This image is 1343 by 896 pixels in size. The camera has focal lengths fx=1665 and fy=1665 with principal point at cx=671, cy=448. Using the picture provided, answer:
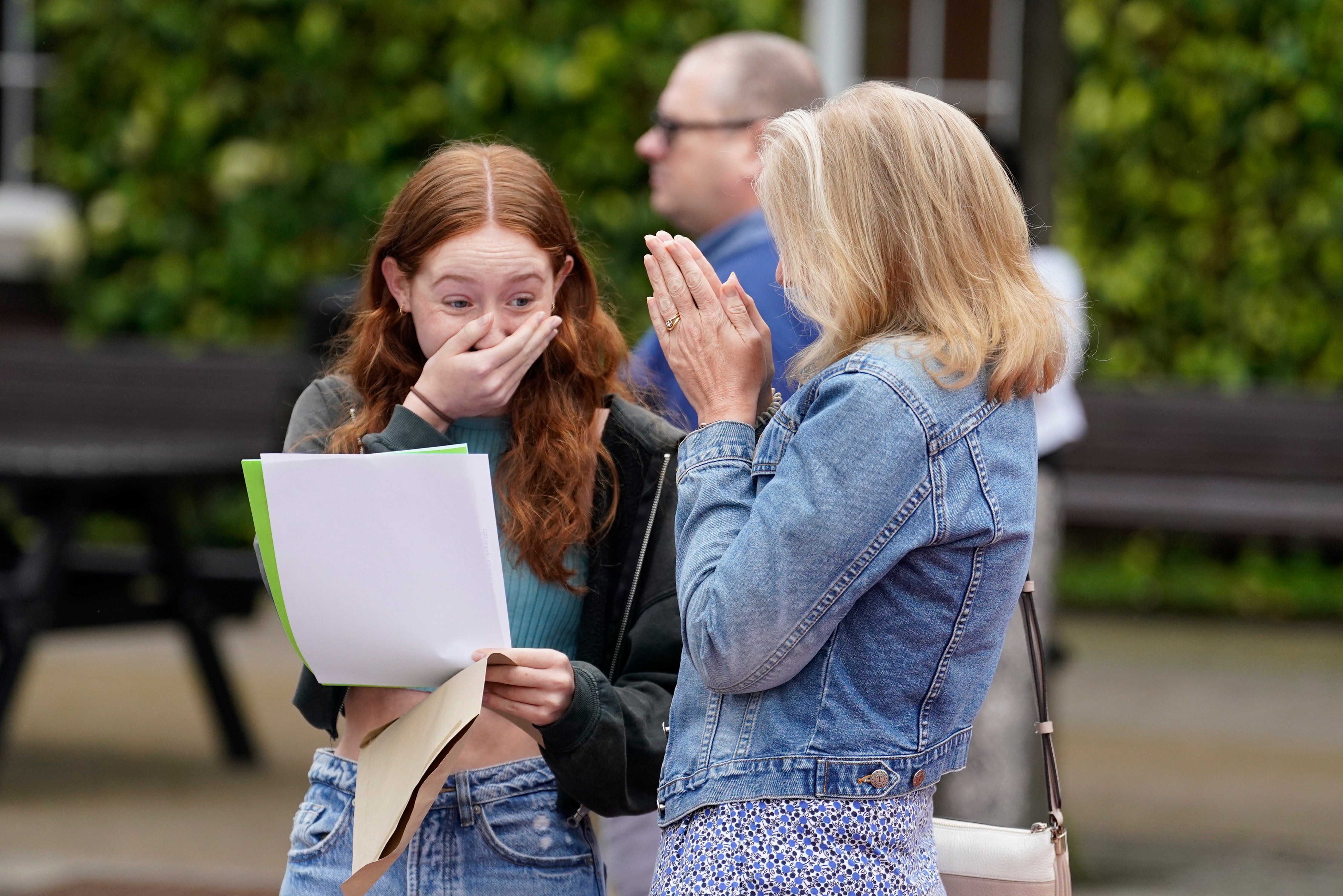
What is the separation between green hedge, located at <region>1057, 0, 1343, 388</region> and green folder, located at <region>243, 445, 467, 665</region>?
702cm

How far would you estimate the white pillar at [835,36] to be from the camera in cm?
909

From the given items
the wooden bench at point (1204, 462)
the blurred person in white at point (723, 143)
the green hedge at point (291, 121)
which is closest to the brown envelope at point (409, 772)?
the blurred person in white at point (723, 143)

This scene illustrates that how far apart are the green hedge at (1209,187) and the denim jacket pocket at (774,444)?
22.8 ft

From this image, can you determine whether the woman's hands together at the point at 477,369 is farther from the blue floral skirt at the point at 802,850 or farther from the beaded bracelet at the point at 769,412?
the blue floral skirt at the point at 802,850

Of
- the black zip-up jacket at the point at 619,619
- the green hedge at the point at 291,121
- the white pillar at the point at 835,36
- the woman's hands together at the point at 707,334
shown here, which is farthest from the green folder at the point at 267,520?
the white pillar at the point at 835,36

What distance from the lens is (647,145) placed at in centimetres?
→ 345

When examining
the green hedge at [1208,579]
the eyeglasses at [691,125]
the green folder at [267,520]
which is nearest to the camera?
the green folder at [267,520]

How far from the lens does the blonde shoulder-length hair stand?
1780 mm

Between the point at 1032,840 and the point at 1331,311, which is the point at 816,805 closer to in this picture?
the point at 1032,840

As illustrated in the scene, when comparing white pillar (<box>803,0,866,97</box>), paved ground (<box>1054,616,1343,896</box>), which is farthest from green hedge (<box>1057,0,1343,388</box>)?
paved ground (<box>1054,616,1343,896</box>)

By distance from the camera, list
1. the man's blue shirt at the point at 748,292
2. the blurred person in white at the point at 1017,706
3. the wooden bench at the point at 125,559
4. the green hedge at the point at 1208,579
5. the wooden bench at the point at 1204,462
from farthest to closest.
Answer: the green hedge at the point at 1208,579 < the wooden bench at the point at 1204,462 < the wooden bench at the point at 125,559 < the blurred person in white at the point at 1017,706 < the man's blue shirt at the point at 748,292

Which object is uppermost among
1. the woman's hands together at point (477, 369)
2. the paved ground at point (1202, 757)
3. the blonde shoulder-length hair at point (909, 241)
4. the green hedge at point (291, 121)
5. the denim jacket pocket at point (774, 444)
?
the green hedge at point (291, 121)

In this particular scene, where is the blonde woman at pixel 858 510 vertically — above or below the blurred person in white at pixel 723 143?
below

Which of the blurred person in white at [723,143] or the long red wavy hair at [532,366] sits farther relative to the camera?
the blurred person in white at [723,143]
